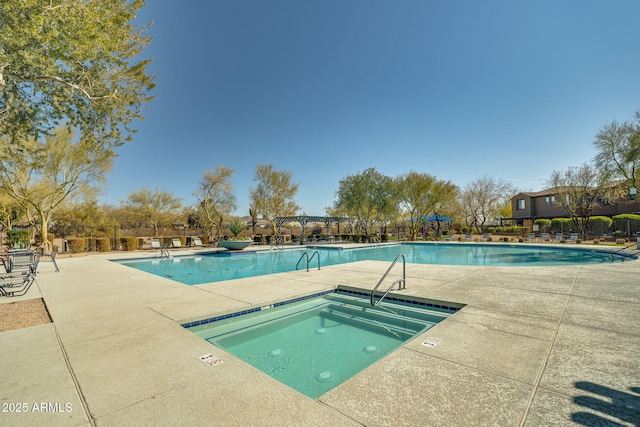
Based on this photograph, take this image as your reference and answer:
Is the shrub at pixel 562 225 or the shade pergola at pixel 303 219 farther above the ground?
the shade pergola at pixel 303 219

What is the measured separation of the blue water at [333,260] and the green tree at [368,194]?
352cm

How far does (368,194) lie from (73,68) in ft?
67.6

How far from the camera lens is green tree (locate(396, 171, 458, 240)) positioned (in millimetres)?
26328

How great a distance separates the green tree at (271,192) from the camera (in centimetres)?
2636

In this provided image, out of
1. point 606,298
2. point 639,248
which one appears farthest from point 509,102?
point 606,298

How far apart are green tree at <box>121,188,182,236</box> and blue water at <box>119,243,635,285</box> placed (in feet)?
51.9

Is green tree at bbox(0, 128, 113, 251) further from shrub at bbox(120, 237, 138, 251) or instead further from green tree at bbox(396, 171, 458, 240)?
green tree at bbox(396, 171, 458, 240)

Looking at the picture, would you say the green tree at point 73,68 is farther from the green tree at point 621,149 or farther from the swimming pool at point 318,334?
the green tree at point 621,149

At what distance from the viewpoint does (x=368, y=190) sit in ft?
80.0

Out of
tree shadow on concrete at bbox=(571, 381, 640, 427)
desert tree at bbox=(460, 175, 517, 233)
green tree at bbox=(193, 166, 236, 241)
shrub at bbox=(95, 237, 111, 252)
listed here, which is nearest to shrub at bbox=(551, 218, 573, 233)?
desert tree at bbox=(460, 175, 517, 233)

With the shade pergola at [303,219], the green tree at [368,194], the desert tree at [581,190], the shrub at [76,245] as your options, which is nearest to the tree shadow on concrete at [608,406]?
the green tree at [368,194]

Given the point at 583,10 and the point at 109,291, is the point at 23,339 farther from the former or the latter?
the point at 583,10

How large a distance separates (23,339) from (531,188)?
4612 cm

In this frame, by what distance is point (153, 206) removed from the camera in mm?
29172
